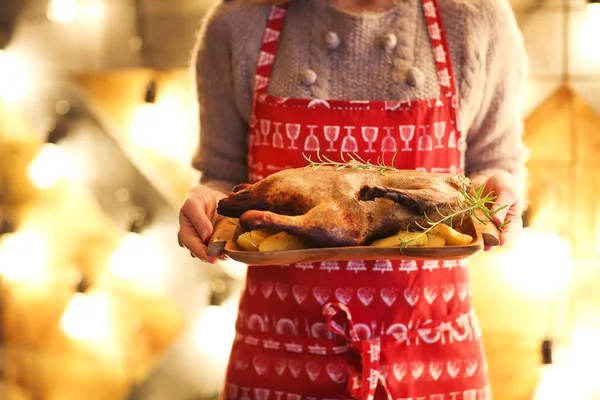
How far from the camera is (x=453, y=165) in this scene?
1.28m

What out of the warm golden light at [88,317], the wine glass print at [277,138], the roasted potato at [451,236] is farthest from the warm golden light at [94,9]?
the roasted potato at [451,236]

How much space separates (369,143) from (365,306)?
0.89ft

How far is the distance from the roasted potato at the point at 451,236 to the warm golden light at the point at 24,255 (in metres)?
1.80

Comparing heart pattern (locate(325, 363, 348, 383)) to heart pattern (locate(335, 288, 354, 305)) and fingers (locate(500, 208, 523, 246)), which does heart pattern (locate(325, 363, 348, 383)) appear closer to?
heart pattern (locate(335, 288, 354, 305))

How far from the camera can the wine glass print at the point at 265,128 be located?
1.30 m

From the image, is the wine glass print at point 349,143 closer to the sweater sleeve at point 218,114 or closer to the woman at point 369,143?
the woman at point 369,143

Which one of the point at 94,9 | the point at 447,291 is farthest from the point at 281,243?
the point at 94,9

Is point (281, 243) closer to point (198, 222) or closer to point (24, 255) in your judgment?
point (198, 222)

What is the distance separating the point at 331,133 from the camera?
1257 millimetres

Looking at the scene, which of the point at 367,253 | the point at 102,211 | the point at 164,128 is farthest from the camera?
the point at 102,211

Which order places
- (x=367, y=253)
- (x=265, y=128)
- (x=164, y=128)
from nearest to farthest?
(x=367, y=253), (x=265, y=128), (x=164, y=128)

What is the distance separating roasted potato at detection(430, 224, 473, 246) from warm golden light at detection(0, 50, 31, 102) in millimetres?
1846

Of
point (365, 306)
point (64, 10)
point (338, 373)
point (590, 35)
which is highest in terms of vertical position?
point (64, 10)

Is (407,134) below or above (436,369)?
above
